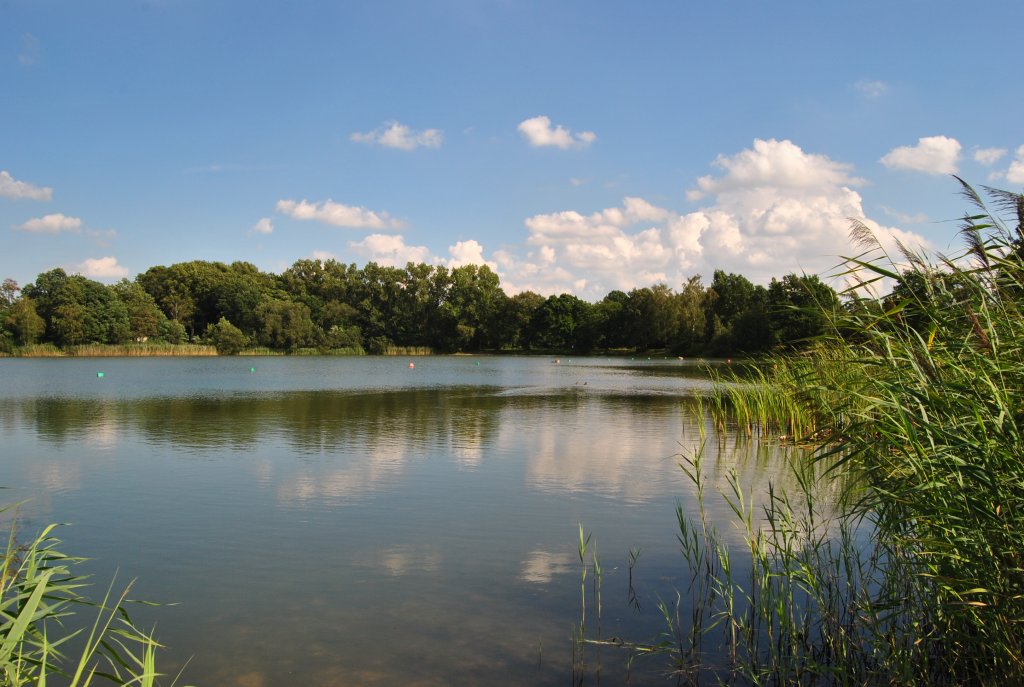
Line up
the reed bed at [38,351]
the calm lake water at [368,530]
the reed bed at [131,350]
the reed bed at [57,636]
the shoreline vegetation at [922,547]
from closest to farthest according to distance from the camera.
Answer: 1. the reed bed at [57,636]
2. the shoreline vegetation at [922,547]
3. the calm lake water at [368,530]
4. the reed bed at [38,351]
5. the reed bed at [131,350]

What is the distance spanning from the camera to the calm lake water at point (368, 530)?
5027 mm

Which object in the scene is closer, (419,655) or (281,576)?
(419,655)

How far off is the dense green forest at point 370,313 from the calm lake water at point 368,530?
5146cm

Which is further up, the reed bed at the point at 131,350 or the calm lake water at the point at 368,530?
the reed bed at the point at 131,350

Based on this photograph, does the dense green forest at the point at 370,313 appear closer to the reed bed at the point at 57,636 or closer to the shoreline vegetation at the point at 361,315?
the shoreline vegetation at the point at 361,315

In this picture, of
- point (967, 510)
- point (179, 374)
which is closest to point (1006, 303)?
point (967, 510)

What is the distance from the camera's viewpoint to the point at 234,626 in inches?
213

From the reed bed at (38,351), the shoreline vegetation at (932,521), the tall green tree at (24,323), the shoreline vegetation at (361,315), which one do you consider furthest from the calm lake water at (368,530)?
the tall green tree at (24,323)

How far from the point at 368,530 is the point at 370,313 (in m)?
87.5

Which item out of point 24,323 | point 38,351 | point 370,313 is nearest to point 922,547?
point 38,351

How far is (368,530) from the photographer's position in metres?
8.11

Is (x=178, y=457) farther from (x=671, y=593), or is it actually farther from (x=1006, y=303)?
(x=1006, y=303)

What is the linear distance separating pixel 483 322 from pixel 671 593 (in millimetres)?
91432

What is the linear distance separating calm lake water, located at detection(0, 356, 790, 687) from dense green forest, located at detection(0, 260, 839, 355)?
5146cm
